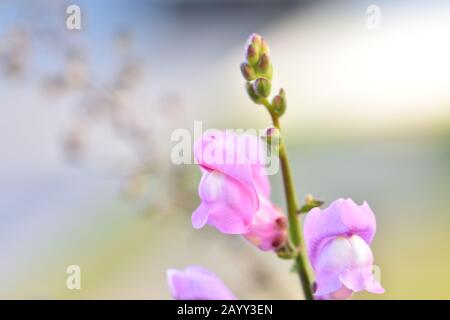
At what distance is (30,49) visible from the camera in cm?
96

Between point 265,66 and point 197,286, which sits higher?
point 265,66

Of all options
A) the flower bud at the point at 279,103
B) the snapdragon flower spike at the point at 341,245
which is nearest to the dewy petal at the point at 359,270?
the snapdragon flower spike at the point at 341,245

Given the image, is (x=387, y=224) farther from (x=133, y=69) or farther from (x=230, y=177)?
(x=230, y=177)

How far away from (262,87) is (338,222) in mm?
116

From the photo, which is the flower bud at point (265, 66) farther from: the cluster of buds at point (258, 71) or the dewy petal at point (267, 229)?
the dewy petal at point (267, 229)

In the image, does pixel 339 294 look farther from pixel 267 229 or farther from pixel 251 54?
pixel 251 54

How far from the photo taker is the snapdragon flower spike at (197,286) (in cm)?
54

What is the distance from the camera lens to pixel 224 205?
501 millimetres

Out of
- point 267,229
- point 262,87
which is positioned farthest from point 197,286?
point 262,87

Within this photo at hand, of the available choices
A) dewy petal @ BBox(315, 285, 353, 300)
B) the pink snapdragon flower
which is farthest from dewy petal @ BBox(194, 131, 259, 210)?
dewy petal @ BBox(315, 285, 353, 300)

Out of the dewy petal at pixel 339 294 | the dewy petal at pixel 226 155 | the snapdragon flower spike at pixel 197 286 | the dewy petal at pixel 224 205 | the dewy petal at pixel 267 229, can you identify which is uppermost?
the dewy petal at pixel 226 155

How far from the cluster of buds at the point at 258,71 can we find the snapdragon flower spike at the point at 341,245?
0.28ft

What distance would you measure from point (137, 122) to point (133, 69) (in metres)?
0.10
